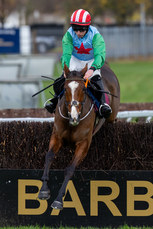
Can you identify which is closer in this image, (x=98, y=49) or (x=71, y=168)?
(x=71, y=168)

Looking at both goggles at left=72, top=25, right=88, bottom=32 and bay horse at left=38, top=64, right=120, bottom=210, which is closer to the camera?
bay horse at left=38, top=64, right=120, bottom=210

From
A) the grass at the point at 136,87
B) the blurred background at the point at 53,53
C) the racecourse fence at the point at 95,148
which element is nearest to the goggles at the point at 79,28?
the racecourse fence at the point at 95,148

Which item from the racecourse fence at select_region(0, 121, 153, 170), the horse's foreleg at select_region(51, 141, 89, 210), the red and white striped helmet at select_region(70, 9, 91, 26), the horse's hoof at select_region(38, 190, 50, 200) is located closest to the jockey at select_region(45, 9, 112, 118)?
the red and white striped helmet at select_region(70, 9, 91, 26)

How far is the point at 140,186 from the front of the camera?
6.19 meters

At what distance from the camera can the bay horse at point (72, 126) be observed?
5.95m

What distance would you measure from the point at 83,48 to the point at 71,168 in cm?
165

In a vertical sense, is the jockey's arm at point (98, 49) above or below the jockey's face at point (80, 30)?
below

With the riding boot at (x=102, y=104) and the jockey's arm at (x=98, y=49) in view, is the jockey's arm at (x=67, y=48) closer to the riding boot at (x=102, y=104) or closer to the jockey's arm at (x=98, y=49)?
the jockey's arm at (x=98, y=49)

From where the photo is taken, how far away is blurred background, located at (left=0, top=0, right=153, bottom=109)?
45.2 feet

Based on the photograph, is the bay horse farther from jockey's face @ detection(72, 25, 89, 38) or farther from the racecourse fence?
jockey's face @ detection(72, 25, 89, 38)

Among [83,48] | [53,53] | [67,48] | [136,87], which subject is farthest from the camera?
[53,53]

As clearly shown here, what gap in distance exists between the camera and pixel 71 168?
6.03m

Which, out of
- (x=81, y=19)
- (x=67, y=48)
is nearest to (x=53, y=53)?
(x=67, y=48)

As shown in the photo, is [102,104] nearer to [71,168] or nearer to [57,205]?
[71,168]
